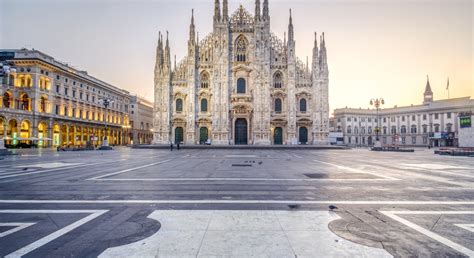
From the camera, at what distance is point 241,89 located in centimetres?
5034

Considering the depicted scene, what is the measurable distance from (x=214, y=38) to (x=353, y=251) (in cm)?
4967

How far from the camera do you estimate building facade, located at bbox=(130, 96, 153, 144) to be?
85.8 meters

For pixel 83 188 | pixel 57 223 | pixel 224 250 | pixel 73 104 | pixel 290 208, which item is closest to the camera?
pixel 224 250

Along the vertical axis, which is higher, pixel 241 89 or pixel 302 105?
pixel 241 89

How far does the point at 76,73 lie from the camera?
2265 inches

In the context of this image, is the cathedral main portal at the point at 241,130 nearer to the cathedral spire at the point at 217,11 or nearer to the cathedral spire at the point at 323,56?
the cathedral spire at the point at 323,56

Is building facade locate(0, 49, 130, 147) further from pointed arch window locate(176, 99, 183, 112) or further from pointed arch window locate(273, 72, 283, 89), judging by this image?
pointed arch window locate(273, 72, 283, 89)

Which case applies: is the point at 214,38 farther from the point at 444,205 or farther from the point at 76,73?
the point at 444,205

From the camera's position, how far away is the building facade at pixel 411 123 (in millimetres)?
67875

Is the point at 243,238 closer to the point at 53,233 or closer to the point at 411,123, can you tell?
the point at 53,233

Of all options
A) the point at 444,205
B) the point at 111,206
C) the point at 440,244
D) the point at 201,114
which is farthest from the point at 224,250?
the point at 201,114

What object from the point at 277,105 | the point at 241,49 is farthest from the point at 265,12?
the point at 277,105

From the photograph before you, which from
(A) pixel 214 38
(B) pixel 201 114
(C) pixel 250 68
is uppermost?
(A) pixel 214 38

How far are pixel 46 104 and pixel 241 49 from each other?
3941 cm
